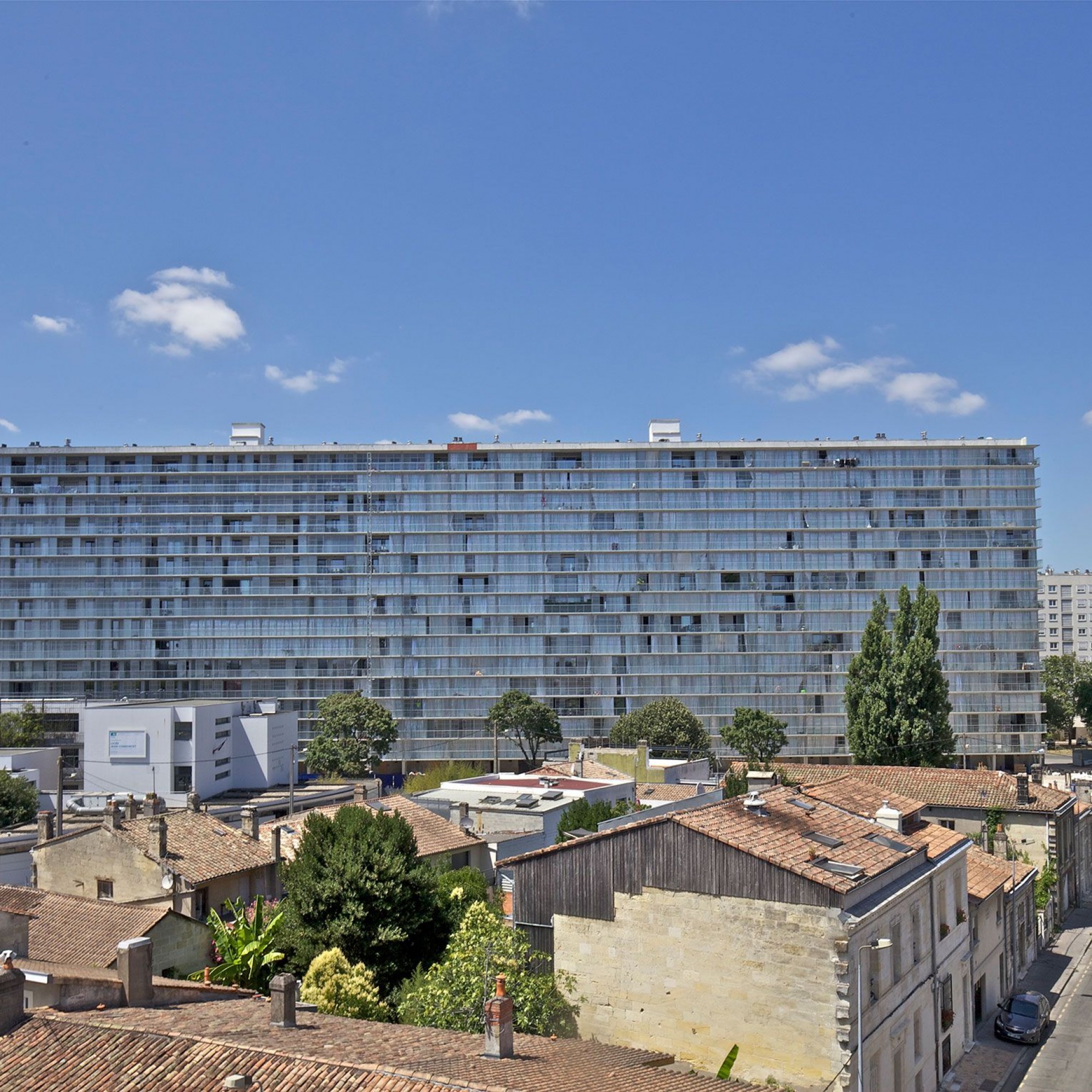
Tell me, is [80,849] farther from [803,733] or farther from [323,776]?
[803,733]

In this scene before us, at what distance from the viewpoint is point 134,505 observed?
117812mm

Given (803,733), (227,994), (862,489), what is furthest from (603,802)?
(862,489)

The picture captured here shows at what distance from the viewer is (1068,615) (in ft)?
635

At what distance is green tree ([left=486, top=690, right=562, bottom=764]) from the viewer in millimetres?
100938

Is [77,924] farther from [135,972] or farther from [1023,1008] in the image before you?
[1023,1008]

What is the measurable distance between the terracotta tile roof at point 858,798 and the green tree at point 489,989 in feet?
32.4

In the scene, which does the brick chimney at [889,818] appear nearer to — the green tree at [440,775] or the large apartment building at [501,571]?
the green tree at [440,775]

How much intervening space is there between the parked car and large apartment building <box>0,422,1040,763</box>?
256 ft

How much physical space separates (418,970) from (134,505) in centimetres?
10067

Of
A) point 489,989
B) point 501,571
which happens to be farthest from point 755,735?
point 489,989

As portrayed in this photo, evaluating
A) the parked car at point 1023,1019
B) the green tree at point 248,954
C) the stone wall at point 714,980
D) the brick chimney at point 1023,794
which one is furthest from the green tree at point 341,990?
the brick chimney at point 1023,794

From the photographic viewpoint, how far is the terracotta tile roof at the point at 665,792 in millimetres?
62375

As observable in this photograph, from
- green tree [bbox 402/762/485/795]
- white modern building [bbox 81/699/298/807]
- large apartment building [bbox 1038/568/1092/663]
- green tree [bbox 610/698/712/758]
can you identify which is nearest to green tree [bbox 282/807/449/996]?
green tree [bbox 402/762/485/795]

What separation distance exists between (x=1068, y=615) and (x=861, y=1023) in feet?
634
